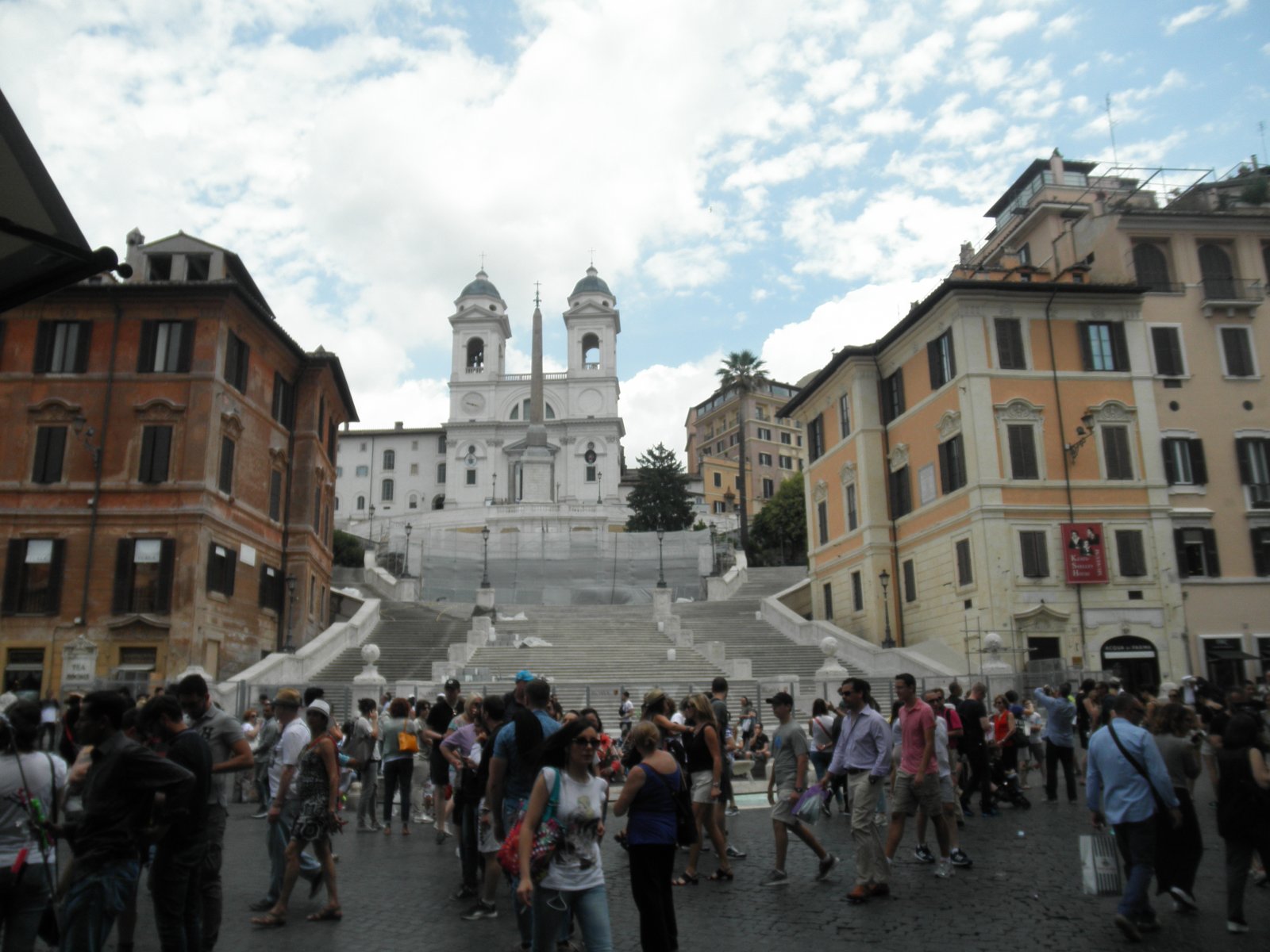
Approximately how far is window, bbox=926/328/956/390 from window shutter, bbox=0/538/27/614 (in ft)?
86.9

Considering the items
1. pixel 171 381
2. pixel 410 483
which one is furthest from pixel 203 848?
pixel 410 483

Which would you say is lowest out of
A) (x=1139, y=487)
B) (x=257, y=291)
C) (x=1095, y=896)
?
(x=1095, y=896)

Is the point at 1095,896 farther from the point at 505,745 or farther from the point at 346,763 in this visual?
the point at 346,763

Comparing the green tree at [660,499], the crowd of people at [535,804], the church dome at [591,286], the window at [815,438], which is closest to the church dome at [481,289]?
the church dome at [591,286]

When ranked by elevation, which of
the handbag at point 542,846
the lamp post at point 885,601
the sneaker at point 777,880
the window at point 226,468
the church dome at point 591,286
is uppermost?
the church dome at point 591,286

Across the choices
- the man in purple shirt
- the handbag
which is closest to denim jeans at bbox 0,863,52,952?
the handbag

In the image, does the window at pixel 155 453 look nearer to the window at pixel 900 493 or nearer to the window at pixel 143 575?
the window at pixel 143 575

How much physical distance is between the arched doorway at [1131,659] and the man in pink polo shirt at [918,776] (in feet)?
72.9

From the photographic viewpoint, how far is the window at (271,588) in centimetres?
3156

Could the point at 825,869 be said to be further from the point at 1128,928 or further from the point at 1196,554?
the point at 1196,554

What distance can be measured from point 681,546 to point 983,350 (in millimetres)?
31386

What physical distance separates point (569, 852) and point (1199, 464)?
1230 inches

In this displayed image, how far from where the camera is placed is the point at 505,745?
7.20 m

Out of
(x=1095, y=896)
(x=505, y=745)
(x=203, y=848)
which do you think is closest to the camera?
(x=203, y=848)
